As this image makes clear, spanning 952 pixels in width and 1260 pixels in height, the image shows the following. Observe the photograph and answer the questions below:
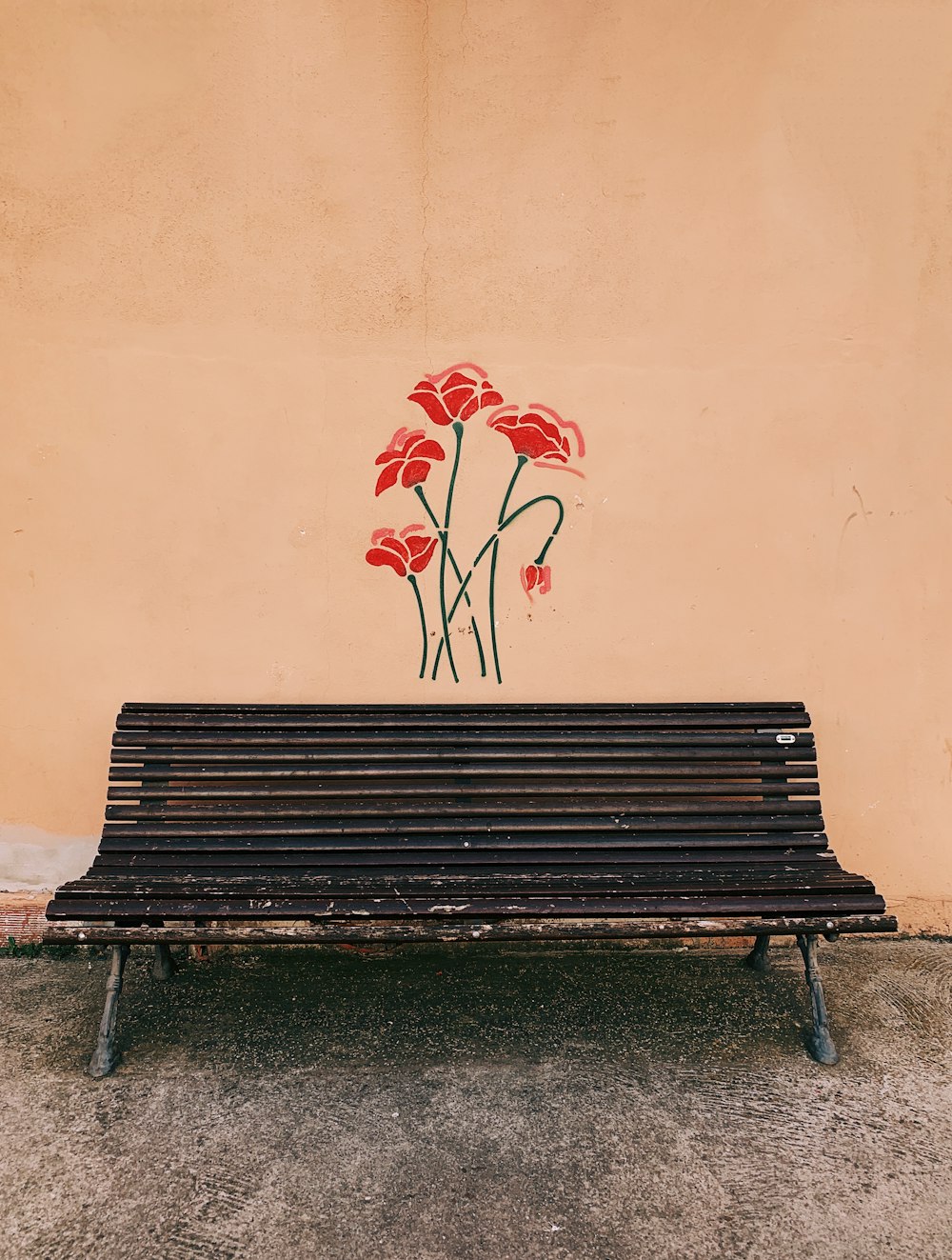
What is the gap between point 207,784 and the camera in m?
2.78

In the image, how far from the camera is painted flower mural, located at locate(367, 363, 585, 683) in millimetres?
3064

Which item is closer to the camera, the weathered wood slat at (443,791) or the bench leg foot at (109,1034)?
the bench leg foot at (109,1034)

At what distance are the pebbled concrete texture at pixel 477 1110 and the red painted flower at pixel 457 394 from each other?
1899 millimetres

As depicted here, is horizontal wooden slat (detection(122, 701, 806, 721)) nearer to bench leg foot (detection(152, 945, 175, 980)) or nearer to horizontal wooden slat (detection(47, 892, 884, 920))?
horizontal wooden slat (detection(47, 892, 884, 920))

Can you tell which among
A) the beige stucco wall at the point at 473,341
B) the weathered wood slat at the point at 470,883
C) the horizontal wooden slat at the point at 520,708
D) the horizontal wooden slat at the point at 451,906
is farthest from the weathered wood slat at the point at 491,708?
the horizontal wooden slat at the point at 451,906

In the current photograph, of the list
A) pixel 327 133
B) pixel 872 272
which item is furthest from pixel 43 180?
pixel 872 272

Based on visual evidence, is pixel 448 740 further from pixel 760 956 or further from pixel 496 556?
pixel 760 956

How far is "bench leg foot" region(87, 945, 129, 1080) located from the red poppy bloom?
67.0 inches

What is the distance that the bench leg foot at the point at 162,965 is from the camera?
284cm

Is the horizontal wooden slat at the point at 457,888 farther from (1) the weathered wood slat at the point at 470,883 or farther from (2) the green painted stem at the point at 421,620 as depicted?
(2) the green painted stem at the point at 421,620

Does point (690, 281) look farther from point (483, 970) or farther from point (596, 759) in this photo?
point (483, 970)

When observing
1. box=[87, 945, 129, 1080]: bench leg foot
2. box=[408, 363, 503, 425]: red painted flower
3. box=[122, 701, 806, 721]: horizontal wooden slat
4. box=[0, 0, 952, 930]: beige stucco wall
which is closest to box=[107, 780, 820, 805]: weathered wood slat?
box=[122, 701, 806, 721]: horizontal wooden slat

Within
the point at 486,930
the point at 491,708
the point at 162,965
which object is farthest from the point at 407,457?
the point at 162,965

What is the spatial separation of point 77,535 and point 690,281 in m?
2.33
